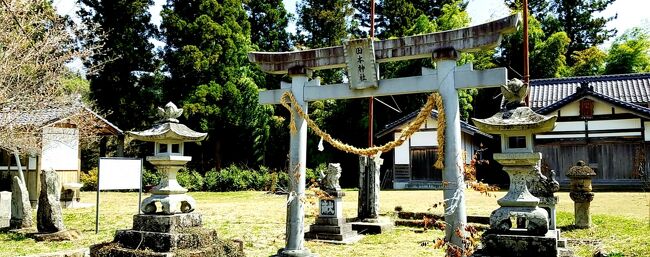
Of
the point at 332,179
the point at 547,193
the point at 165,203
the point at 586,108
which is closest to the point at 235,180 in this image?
the point at 332,179

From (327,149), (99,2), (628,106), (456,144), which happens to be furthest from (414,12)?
(456,144)

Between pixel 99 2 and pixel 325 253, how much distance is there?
24.8 metres

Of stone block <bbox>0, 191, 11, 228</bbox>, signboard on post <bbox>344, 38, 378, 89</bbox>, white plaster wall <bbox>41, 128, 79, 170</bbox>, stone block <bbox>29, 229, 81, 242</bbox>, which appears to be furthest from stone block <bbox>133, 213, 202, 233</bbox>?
white plaster wall <bbox>41, 128, 79, 170</bbox>

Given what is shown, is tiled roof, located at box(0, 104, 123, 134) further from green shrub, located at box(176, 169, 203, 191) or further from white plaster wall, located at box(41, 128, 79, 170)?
green shrub, located at box(176, 169, 203, 191)

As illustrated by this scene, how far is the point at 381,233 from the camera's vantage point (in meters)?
12.7

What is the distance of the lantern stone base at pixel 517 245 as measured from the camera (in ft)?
20.7

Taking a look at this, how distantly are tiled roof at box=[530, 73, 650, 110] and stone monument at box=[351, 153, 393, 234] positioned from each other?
54.4 feet

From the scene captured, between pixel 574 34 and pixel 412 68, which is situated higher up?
A: pixel 574 34

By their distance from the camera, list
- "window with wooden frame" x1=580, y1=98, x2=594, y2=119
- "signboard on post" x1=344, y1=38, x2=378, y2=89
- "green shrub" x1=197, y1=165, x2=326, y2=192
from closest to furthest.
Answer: "signboard on post" x1=344, y1=38, x2=378, y2=89
"window with wooden frame" x1=580, y1=98, x2=594, y2=119
"green shrub" x1=197, y1=165, x2=326, y2=192

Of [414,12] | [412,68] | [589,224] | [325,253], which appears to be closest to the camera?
[325,253]

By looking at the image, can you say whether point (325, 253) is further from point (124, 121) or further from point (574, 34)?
point (574, 34)

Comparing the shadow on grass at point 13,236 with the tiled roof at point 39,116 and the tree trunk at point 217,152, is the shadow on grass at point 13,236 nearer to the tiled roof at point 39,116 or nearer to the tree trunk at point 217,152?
the tiled roof at point 39,116

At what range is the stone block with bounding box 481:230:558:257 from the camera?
20.7ft

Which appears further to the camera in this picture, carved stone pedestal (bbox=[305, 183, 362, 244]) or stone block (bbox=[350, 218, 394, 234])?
stone block (bbox=[350, 218, 394, 234])
